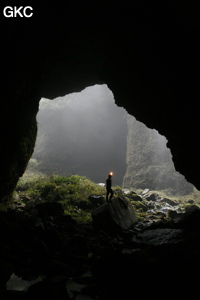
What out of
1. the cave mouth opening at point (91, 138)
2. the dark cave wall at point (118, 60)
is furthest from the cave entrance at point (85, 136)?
the dark cave wall at point (118, 60)

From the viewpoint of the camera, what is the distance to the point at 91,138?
5069 cm

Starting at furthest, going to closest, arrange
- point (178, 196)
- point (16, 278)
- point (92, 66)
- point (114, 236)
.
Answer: point (178, 196)
point (92, 66)
point (114, 236)
point (16, 278)

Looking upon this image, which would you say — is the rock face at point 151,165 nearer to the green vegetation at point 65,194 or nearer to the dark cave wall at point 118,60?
the green vegetation at point 65,194

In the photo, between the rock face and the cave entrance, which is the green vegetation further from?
the cave entrance

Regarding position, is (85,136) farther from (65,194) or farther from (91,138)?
(65,194)

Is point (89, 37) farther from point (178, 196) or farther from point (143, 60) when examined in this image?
point (178, 196)

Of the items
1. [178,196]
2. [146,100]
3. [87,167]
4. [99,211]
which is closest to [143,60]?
[146,100]

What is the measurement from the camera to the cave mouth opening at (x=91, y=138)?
40.3 metres

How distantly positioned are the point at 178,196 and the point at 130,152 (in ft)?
43.1

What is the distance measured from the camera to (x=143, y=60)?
27.0ft

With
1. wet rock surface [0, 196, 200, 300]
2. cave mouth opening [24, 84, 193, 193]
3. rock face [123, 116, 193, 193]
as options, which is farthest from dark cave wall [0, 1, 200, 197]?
cave mouth opening [24, 84, 193, 193]

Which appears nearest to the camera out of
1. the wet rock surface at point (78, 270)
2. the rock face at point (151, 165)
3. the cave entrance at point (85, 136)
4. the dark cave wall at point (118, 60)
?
the wet rock surface at point (78, 270)

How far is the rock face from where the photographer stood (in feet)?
103

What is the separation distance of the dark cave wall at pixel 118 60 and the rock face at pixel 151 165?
930 inches
